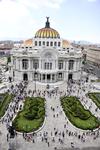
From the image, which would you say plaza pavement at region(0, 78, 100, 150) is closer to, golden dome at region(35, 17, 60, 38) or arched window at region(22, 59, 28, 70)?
arched window at region(22, 59, 28, 70)

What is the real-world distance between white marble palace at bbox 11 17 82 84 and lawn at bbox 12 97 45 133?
76.4ft

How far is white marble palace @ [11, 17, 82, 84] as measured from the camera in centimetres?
7769

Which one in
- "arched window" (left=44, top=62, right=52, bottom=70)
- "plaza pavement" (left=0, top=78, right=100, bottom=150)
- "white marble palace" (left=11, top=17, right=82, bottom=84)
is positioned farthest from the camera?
"arched window" (left=44, top=62, right=52, bottom=70)

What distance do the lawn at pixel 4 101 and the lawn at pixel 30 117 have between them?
12.3ft

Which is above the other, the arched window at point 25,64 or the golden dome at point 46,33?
the golden dome at point 46,33

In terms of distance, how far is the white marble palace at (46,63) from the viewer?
255 feet

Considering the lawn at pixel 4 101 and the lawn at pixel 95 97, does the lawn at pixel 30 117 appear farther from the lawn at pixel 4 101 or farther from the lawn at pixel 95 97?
the lawn at pixel 95 97

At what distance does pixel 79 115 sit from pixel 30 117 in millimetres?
9162

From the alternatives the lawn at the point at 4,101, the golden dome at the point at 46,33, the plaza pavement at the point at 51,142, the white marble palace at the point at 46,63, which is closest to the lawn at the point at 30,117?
the plaza pavement at the point at 51,142

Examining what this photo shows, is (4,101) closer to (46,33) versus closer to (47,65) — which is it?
(47,65)

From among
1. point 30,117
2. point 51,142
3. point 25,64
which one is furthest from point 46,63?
point 51,142

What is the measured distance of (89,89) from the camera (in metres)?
70.8

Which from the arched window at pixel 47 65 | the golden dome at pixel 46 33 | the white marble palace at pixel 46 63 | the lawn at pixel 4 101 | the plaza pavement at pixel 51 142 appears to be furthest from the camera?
the golden dome at pixel 46 33

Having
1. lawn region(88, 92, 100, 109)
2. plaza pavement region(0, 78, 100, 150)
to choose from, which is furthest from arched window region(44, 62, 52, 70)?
plaza pavement region(0, 78, 100, 150)
